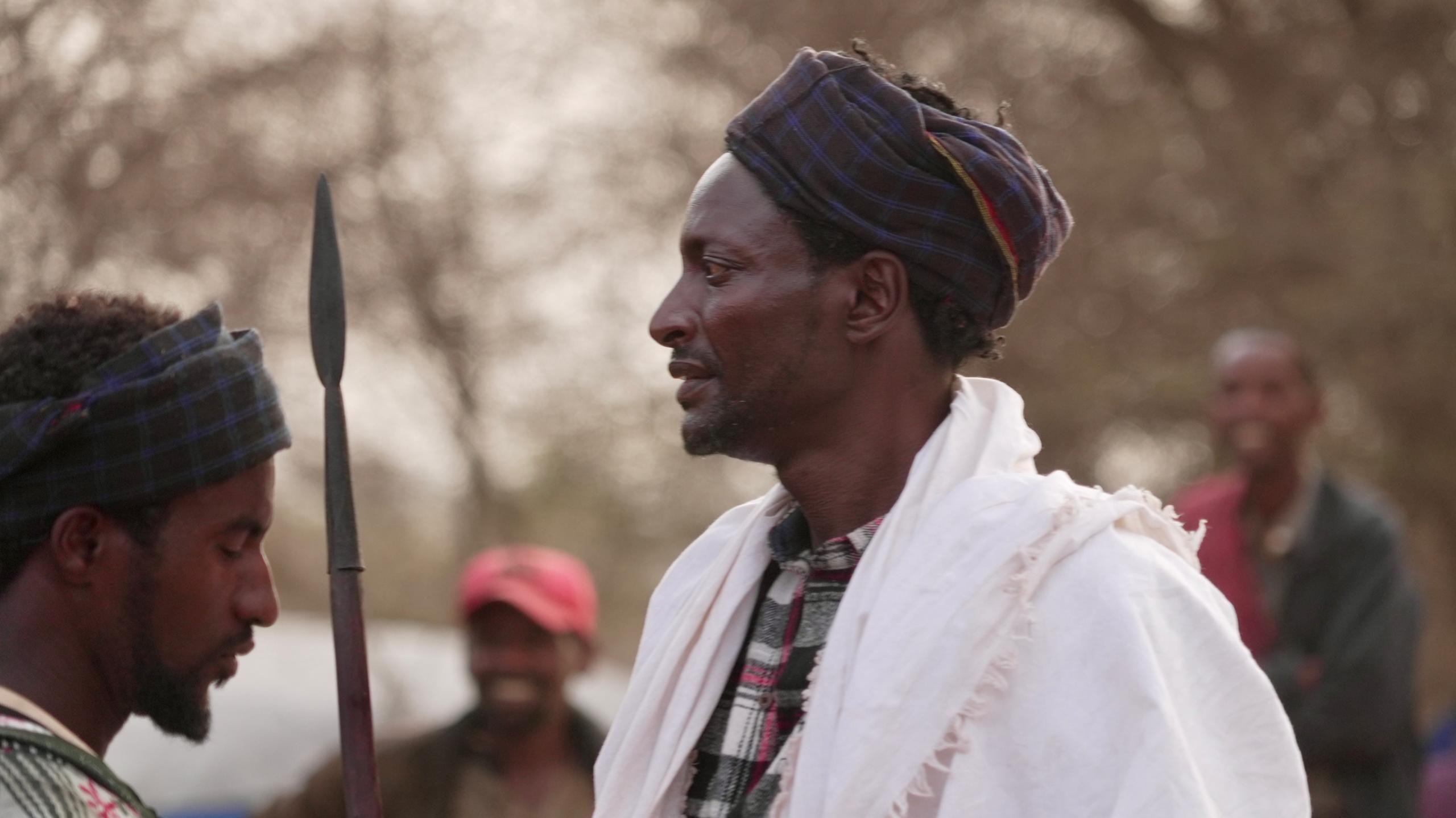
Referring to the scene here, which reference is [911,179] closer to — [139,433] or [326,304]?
[326,304]

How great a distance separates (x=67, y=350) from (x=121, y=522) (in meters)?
0.27

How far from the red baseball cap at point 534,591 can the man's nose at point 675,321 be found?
313 centimetres

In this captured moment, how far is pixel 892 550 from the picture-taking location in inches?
103

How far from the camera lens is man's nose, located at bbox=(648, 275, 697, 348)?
2834 mm

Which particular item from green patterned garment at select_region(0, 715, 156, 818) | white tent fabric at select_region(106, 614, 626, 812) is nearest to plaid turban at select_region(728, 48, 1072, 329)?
green patterned garment at select_region(0, 715, 156, 818)

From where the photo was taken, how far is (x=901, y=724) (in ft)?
7.91

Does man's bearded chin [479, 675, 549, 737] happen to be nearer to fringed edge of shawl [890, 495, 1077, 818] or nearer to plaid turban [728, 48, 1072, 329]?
plaid turban [728, 48, 1072, 329]

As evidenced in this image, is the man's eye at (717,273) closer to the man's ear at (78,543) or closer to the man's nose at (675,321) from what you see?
the man's nose at (675,321)

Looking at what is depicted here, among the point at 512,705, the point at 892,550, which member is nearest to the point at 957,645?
the point at 892,550

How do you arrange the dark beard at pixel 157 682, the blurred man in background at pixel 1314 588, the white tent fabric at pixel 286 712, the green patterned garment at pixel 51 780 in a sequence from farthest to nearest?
the white tent fabric at pixel 286 712 < the blurred man in background at pixel 1314 588 < the dark beard at pixel 157 682 < the green patterned garment at pixel 51 780

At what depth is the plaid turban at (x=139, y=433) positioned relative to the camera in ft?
8.46

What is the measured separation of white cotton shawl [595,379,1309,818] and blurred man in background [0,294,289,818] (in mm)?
727

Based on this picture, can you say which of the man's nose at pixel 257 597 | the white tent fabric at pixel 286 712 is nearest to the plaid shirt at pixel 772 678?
the man's nose at pixel 257 597

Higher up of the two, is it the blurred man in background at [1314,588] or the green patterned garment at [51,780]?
the blurred man in background at [1314,588]
